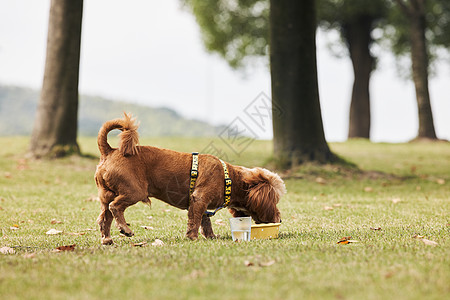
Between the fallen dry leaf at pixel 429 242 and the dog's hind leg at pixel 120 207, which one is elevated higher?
the dog's hind leg at pixel 120 207

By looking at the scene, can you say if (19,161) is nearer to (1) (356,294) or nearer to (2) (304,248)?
(2) (304,248)

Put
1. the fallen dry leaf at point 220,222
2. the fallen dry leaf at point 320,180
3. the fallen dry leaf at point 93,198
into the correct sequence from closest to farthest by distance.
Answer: the fallen dry leaf at point 220,222 → the fallen dry leaf at point 93,198 → the fallen dry leaf at point 320,180

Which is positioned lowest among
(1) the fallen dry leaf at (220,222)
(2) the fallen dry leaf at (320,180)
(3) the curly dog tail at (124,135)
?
(1) the fallen dry leaf at (220,222)

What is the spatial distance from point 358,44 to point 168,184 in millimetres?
22642

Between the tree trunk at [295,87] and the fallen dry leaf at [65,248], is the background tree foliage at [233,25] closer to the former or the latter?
the tree trunk at [295,87]

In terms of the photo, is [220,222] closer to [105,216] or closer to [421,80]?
[105,216]

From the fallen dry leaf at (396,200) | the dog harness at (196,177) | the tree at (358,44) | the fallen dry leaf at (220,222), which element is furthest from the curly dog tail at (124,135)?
the tree at (358,44)

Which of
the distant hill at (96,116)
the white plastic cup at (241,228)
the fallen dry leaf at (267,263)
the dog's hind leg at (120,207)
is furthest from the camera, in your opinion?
the distant hill at (96,116)

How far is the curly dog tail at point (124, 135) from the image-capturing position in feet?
16.6

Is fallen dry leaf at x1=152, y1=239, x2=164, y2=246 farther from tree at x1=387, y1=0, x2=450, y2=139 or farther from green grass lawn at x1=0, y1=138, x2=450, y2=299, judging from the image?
tree at x1=387, y1=0, x2=450, y2=139

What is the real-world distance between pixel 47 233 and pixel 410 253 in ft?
13.7

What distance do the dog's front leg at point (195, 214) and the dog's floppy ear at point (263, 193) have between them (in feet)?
1.84

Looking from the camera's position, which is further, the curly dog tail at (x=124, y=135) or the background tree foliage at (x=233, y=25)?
the background tree foliage at (x=233, y=25)

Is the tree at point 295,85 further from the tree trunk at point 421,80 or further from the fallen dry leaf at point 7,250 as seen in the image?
the tree trunk at point 421,80
